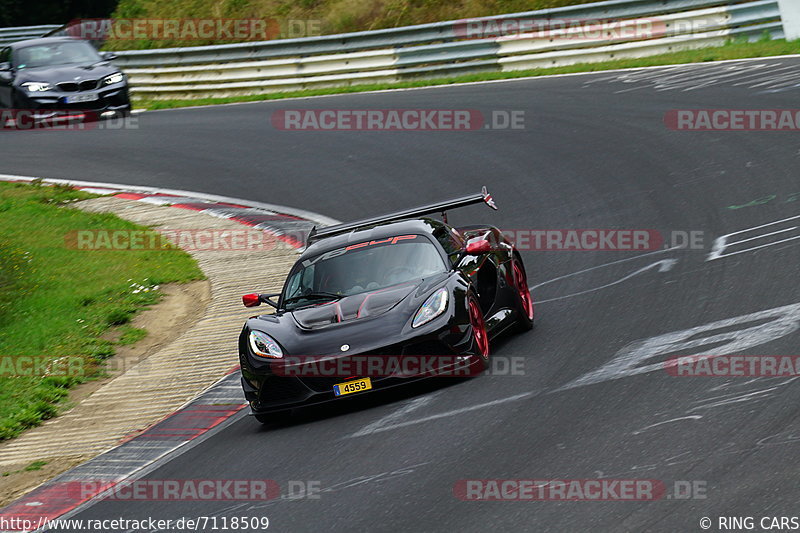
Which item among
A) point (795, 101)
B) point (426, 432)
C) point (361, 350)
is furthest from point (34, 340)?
point (795, 101)

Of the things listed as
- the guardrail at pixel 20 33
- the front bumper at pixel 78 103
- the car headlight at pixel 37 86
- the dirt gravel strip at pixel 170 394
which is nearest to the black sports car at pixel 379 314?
the dirt gravel strip at pixel 170 394

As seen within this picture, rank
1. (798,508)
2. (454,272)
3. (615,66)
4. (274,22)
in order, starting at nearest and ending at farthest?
(798,508), (454,272), (615,66), (274,22)

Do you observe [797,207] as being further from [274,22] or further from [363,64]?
[274,22]

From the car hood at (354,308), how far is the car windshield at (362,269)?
0.16 m

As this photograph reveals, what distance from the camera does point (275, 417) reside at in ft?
28.3

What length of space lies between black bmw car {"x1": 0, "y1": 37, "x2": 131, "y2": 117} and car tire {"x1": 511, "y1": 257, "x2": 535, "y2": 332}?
1380 centimetres

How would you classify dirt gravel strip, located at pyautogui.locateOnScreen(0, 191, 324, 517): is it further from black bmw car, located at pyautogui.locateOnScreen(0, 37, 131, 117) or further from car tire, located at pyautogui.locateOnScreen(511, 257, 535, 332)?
black bmw car, located at pyautogui.locateOnScreen(0, 37, 131, 117)

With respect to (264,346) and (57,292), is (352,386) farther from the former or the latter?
(57,292)

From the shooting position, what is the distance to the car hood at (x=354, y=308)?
857 cm

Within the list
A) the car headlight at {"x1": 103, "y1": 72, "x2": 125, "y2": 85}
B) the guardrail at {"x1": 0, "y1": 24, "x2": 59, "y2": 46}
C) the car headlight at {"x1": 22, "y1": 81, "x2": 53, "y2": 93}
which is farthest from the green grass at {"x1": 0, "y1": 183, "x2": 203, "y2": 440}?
the guardrail at {"x1": 0, "y1": 24, "x2": 59, "y2": 46}

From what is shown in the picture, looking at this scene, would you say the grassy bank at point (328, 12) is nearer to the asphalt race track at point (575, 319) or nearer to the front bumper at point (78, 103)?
the asphalt race track at point (575, 319)

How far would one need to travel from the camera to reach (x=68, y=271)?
13703mm

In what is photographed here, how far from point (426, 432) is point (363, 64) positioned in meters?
17.7

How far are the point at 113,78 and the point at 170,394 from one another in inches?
532
